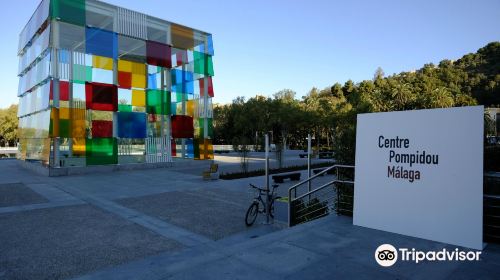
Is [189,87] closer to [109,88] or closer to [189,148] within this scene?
[189,148]

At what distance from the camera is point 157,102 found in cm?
2586

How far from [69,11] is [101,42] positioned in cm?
255

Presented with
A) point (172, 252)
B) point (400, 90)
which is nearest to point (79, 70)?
point (172, 252)

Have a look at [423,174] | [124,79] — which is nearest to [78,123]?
[124,79]

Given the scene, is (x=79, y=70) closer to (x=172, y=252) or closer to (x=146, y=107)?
(x=146, y=107)

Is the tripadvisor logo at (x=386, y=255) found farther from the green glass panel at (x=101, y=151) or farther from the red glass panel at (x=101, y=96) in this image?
the red glass panel at (x=101, y=96)

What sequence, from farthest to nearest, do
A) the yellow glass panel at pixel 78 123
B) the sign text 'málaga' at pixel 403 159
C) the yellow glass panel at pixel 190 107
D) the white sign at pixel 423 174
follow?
the yellow glass panel at pixel 190 107 → the yellow glass panel at pixel 78 123 → the sign text 'málaga' at pixel 403 159 → the white sign at pixel 423 174

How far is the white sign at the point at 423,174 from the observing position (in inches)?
215

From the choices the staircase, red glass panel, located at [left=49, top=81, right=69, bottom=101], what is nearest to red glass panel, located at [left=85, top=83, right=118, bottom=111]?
red glass panel, located at [left=49, top=81, right=69, bottom=101]

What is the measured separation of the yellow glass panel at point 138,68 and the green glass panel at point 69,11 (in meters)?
4.18

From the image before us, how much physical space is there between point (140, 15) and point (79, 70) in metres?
6.22

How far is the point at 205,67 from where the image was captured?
94.3 feet

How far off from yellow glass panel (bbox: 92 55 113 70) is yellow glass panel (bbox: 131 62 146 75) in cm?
163

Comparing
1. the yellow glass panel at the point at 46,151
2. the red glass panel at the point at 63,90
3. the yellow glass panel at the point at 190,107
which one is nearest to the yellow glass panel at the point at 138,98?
the yellow glass panel at the point at 190,107
